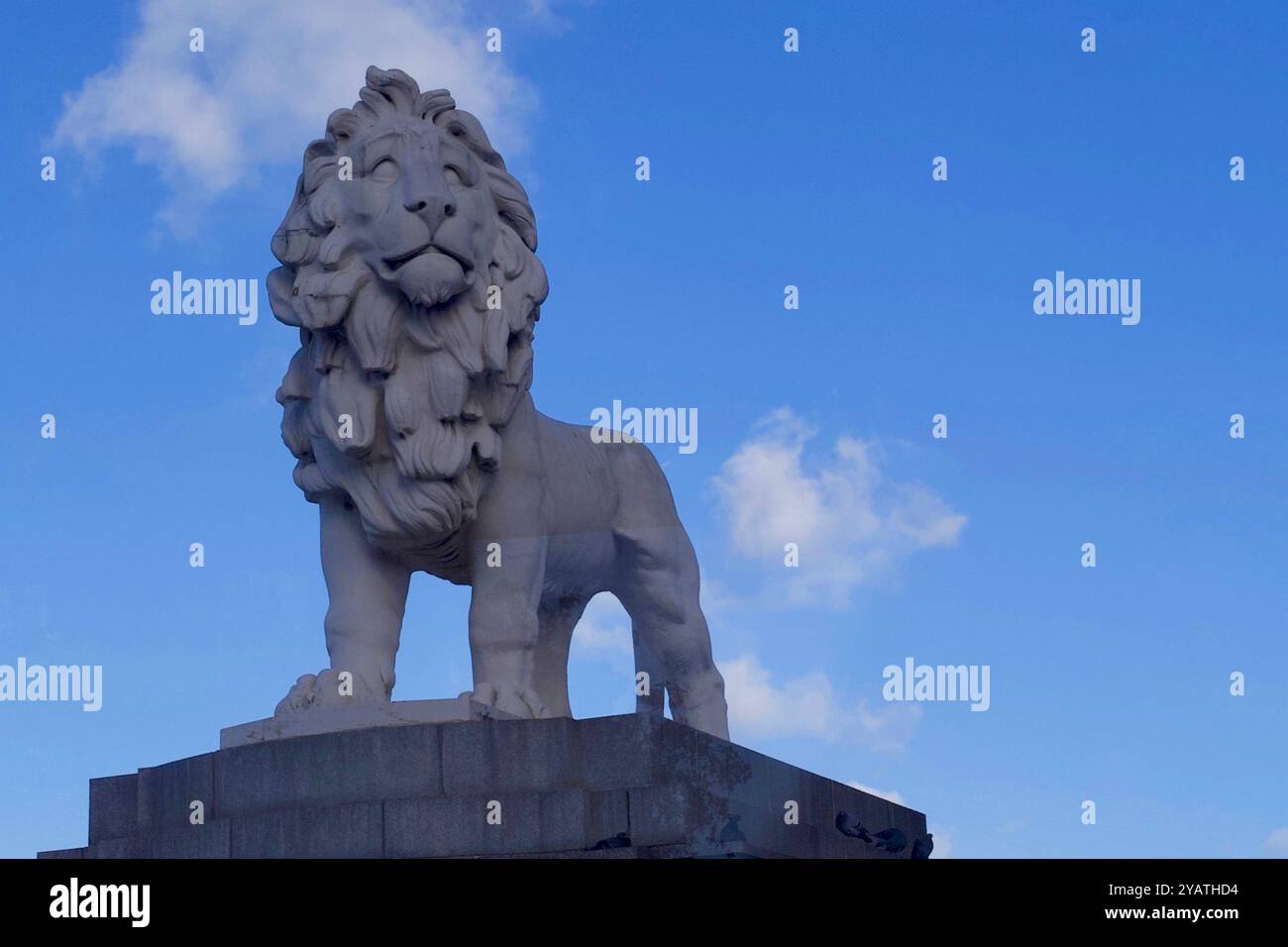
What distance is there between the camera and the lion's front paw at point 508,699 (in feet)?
34.0

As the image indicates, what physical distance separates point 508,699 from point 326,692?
2.78 feet

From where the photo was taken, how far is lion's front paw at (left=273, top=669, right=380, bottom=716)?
1036 cm

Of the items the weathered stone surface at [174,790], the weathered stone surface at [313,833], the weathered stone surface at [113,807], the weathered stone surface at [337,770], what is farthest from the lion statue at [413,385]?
the weathered stone surface at [113,807]

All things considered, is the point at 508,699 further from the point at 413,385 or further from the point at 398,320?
the point at 398,320

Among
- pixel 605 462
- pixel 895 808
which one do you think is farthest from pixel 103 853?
pixel 895 808

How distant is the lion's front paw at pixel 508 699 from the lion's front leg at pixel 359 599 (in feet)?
1.74

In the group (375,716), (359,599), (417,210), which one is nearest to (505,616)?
(359,599)

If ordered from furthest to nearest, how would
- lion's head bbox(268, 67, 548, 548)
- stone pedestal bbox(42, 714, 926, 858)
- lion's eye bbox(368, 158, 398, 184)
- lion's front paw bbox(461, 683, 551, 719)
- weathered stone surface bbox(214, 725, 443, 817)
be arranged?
lion's eye bbox(368, 158, 398, 184), lion's head bbox(268, 67, 548, 548), lion's front paw bbox(461, 683, 551, 719), weathered stone surface bbox(214, 725, 443, 817), stone pedestal bbox(42, 714, 926, 858)

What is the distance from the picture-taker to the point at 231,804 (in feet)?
33.2

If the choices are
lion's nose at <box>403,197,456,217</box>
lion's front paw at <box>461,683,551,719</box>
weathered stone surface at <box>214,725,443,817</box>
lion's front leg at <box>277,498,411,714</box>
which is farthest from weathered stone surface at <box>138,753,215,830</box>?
lion's nose at <box>403,197,456,217</box>

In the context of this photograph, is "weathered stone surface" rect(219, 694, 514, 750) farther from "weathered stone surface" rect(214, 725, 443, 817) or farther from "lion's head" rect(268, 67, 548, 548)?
"lion's head" rect(268, 67, 548, 548)

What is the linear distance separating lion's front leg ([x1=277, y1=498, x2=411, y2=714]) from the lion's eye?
1573mm
